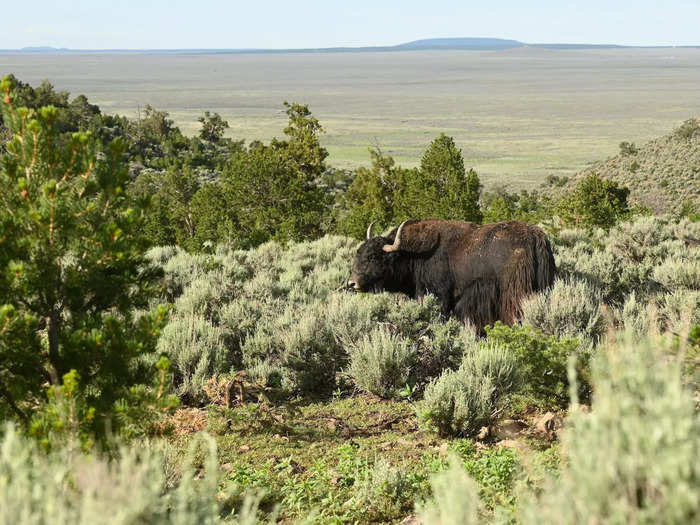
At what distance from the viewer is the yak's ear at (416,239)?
9797 mm

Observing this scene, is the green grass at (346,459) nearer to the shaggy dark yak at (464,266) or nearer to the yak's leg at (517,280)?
the yak's leg at (517,280)

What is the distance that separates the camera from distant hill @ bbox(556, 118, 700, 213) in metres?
42.5

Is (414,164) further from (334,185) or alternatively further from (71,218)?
(71,218)

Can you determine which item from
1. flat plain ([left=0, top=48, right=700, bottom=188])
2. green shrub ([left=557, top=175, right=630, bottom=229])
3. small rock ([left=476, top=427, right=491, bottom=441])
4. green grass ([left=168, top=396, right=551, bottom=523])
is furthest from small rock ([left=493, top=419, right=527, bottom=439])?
flat plain ([left=0, top=48, right=700, bottom=188])

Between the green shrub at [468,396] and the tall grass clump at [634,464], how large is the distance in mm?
3230

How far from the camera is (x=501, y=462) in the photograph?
4867mm

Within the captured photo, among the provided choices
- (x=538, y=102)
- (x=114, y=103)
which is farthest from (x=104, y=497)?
(x=538, y=102)

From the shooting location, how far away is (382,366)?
7004 mm

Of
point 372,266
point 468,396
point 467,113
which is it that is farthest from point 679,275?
point 467,113

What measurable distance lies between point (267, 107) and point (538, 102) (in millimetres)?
54846

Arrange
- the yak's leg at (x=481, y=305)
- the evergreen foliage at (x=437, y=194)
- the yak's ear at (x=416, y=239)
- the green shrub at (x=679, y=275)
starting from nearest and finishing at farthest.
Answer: the yak's leg at (x=481, y=305)
the yak's ear at (x=416, y=239)
the green shrub at (x=679, y=275)
the evergreen foliage at (x=437, y=194)

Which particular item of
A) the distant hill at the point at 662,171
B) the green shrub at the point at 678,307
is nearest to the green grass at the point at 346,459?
the green shrub at the point at 678,307

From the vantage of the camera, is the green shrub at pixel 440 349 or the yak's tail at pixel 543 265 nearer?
the green shrub at pixel 440 349

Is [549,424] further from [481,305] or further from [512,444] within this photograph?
[481,305]
